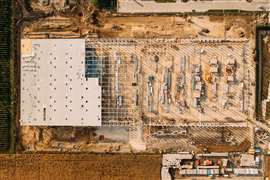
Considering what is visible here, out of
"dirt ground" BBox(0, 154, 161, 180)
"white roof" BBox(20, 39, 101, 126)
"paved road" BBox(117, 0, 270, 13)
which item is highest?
"paved road" BBox(117, 0, 270, 13)

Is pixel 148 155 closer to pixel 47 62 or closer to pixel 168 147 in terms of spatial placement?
pixel 168 147

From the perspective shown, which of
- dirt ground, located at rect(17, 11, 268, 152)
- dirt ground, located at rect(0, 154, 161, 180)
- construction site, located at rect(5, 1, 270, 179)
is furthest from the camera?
dirt ground, located at rect(0, 154, 161, 180)

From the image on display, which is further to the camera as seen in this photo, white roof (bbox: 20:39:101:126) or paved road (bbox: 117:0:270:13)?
paved road (bbox: 117:0:270:13)

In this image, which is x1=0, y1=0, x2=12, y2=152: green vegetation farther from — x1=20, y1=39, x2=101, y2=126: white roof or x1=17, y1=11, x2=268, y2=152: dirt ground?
x1=20, y1=39, x2=101, y2=126: white roof

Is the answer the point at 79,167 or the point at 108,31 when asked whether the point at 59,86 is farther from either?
the point at 79,167

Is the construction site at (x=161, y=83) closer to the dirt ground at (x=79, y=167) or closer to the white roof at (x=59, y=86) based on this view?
the white roof at (x=59, y=86)

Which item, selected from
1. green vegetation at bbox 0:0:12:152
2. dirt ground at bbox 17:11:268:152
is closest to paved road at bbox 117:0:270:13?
dirt ground at bbox 17:11:268:152

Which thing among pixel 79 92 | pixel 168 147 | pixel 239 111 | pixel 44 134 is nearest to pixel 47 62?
pixel 79 92
